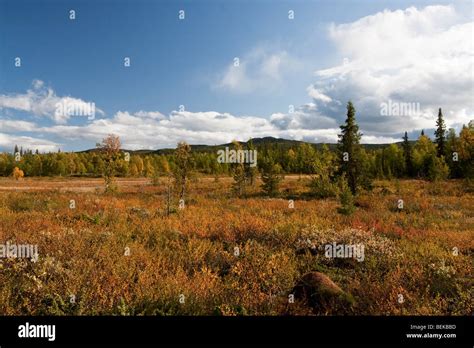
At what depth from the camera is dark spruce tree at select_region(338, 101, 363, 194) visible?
A: 93.2ft

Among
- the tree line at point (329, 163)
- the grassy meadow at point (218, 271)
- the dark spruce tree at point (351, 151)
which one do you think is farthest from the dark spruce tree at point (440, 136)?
the grassy meadow at point (218, 271)

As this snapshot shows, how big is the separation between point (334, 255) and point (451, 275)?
2.57 meters

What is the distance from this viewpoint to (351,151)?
1115 inches

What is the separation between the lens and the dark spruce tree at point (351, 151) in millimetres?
28406

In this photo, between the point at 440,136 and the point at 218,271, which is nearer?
the point at 218,271

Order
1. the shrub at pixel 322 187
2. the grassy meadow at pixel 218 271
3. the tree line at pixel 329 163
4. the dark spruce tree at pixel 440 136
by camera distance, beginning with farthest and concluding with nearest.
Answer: the dark spruce tree at pixel 440 136 → the tree line at pixel 329 163 → the shrub at pixel 322 187 → the grassy meadow at pixel 218 271

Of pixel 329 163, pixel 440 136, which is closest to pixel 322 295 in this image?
pixel 329 163

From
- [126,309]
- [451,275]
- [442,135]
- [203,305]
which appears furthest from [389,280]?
[442,135]

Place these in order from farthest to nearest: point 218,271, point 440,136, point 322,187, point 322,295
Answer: point 440,136, point 322,187, point 218,271, point 322,295
